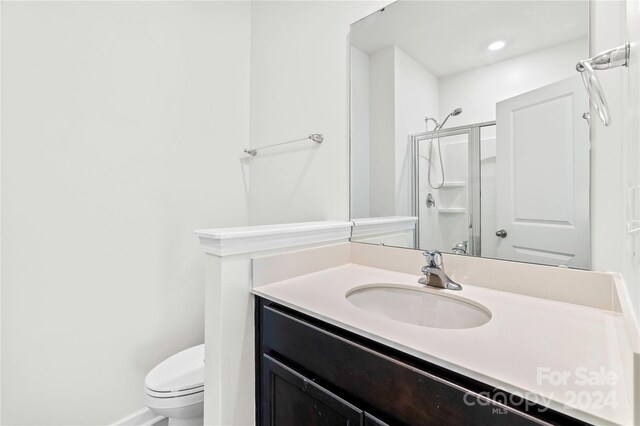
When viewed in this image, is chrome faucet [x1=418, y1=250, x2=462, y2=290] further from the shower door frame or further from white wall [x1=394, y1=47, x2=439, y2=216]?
white wall [x1=394, y1=47, x2=439, y2=216]

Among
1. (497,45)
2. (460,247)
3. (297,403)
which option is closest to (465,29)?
(497,45)

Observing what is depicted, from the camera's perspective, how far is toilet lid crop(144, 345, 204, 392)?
1.23 meters

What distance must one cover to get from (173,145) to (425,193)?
1.33m

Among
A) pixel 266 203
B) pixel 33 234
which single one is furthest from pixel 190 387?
pixel 266 203

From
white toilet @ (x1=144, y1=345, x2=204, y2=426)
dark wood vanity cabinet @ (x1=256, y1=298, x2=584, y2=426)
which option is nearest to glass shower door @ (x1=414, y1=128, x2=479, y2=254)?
dark wood vanity cabinet @ (x1=256, y1=298, x2=584, y2=426)

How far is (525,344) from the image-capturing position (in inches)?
24.2

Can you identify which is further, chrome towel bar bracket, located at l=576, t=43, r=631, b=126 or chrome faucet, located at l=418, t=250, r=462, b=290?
chrome faucet, located at l=418, t=250, r=462, b=290

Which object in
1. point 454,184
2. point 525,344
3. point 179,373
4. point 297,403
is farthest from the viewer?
point 179,373

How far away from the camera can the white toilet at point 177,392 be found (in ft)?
3.91

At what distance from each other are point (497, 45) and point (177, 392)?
1.78 meters

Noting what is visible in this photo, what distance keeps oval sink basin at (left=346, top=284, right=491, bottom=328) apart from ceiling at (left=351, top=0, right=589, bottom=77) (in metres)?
0.82

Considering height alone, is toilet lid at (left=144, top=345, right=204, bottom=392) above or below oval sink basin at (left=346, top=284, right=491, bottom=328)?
below

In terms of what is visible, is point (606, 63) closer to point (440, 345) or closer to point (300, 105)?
point (440, 345)

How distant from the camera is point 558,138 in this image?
88 centimetres
